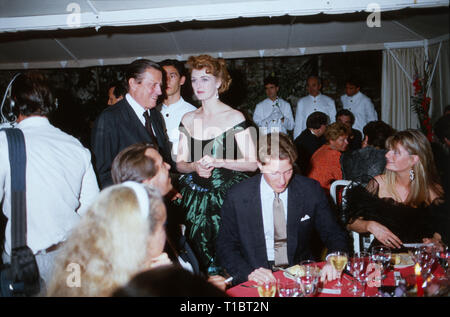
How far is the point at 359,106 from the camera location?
6.64 metres

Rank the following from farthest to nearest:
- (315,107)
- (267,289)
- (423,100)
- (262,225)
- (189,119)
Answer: (315,107), (423,100), (189,119), (262,225), (267,289)

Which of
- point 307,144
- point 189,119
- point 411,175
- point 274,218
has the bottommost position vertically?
point 274,218

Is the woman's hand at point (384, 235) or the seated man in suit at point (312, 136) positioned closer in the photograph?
the woman's hand at point (384, 235)

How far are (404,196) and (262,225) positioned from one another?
114 centimetres

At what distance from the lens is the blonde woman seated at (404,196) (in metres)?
2.50

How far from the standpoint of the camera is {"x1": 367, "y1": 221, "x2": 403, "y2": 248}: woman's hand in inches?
88.7

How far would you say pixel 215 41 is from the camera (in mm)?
5531

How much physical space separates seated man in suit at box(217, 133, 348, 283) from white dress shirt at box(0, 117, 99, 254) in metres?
0.90

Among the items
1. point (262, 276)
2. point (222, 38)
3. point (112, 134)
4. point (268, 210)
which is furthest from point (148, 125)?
point (222, 38)

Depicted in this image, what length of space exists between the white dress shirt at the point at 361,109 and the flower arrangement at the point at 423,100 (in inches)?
32.4

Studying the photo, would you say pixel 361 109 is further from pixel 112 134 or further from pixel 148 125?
pixel 112 134

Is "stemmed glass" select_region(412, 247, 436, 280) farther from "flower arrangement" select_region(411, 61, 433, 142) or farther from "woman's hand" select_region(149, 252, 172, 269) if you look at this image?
"flower arrangement" select_region(411, 61, 433, 142)

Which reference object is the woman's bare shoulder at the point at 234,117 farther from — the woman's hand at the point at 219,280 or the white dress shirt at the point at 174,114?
the woman's hand at the point at 219,280

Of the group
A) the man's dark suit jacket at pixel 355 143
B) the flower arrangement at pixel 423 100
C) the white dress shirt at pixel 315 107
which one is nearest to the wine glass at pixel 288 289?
the man's dark suit jacket at pixel 355 143
